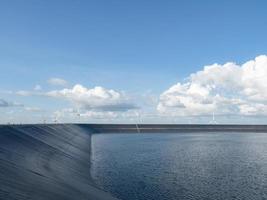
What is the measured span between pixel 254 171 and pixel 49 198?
55.6 meters

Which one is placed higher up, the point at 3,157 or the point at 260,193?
the point at 3,157

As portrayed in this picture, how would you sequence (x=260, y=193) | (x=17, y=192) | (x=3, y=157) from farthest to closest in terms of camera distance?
1. (x=260, y=193)
2. (x=3, y=157)
3. (x=17, y=192)

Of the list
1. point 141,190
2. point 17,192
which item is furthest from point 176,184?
point 17,192

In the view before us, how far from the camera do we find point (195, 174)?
7412 cm

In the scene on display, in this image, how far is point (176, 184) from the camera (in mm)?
63219

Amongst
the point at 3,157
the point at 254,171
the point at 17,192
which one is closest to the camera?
the point at 17,192

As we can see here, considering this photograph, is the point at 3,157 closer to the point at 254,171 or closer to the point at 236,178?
the point at 236,178

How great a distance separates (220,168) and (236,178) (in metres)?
13.1

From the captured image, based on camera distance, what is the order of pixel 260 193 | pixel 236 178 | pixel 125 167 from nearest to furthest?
pixel 260 193
pixel 236 178
pixel 125 167

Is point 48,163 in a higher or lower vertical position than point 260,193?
higher

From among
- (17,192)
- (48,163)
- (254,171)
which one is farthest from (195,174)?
(17,192)

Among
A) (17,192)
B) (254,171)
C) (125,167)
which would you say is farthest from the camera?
(125,167)

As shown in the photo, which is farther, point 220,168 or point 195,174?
point 220,168

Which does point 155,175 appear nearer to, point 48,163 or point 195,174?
point 195,174
